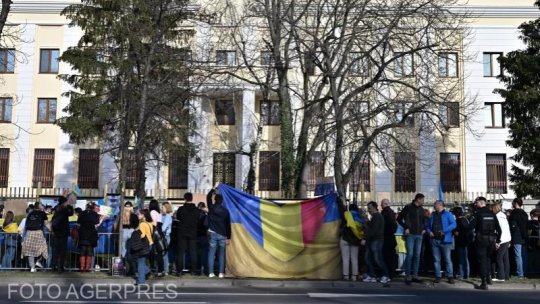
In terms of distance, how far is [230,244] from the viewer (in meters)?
16.0

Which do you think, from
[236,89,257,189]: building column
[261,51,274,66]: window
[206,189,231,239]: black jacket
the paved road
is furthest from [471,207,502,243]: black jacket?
[236,89,257,189]: building column

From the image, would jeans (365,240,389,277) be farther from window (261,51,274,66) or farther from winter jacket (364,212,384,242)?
window (261,51,274,66)

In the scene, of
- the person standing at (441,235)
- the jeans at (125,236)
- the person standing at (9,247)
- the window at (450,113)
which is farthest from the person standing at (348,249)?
the person standing at (9,247)

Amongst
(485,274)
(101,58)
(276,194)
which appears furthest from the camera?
(276,194)

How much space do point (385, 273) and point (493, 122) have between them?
2766cm

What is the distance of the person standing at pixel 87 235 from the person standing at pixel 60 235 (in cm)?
41

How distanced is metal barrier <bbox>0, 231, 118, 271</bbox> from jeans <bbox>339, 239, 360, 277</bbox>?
19.8 feet

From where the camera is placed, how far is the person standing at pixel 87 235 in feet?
53.0

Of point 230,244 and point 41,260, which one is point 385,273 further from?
point 41,260

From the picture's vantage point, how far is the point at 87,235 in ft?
53.0

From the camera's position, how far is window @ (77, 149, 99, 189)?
127ft

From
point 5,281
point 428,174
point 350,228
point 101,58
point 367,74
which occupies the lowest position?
point 5,281

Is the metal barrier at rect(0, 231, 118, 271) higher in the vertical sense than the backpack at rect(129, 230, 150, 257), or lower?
lower

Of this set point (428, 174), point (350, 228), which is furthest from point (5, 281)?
point (428, 174)
